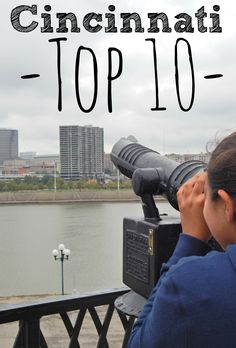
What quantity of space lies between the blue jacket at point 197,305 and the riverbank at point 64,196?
140ft

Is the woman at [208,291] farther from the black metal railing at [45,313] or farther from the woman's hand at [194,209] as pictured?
the black metal railing at [45,313]

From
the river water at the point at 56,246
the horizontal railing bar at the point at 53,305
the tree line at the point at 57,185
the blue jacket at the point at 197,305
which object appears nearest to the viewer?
the blue jacket at the point at 197,305

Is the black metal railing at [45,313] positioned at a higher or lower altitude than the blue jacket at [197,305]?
lower

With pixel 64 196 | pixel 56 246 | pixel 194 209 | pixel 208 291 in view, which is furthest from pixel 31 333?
pixel 64 196

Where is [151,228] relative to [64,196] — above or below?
above

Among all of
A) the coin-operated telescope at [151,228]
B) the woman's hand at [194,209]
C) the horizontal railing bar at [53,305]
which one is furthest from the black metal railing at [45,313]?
the woman's hand at [194,209]

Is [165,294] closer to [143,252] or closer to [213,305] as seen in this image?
[213,305]

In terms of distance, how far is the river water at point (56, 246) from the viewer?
19734mm

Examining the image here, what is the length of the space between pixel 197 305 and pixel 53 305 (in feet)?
3.20

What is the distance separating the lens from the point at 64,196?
150 ft

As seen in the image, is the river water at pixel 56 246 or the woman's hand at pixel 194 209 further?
the river water at pixel 56 246

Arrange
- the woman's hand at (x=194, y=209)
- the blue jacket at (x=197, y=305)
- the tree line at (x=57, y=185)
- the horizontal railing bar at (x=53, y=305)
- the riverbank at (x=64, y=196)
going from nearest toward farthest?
the blue jacket at (x=197, y=305) < the woman's hand at (x=194, y=209) < the horizontal railing bar at (x=53, y=305) < the riverbank at (x=64, y=196) < the tree line at (x=57, y=185)

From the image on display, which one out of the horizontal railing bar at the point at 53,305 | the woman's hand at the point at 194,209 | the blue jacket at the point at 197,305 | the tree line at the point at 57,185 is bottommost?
the tree line at the point at 57,185

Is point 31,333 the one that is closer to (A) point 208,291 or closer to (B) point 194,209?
(B) point 194,209
